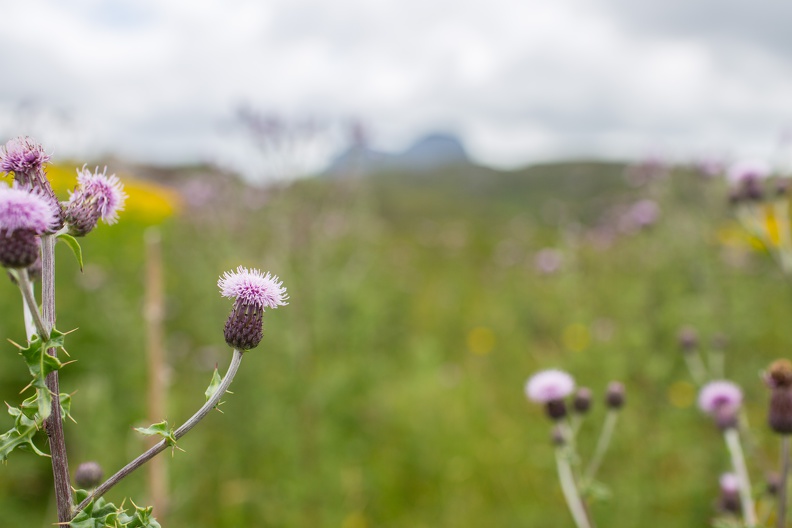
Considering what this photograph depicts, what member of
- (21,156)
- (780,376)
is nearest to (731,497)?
(780,376)

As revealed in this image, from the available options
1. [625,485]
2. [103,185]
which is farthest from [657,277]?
[103,185]

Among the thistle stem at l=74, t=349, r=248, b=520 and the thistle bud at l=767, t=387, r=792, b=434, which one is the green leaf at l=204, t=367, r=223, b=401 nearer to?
the thistle stem at l=74, t=349, r=248, b=520

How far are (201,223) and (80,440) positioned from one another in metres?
2.85

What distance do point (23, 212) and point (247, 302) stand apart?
337 millimetres

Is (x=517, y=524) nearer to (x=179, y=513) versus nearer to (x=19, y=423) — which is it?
(x=179, y=513)

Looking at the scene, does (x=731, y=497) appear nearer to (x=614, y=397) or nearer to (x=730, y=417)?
(x=730, y=417)

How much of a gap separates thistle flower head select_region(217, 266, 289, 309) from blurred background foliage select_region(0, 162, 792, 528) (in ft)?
7.19

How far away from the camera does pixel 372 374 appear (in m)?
5.15

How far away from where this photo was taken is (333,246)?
557 cm

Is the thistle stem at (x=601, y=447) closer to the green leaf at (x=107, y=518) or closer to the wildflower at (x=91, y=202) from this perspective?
the green leaf at (x=107, y=518)

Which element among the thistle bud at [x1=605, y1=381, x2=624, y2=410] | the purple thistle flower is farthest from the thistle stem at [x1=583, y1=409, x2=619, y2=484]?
the purple thistle flower

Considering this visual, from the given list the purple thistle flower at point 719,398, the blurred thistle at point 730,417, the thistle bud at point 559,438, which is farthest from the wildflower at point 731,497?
the thistle bud at point 559,438

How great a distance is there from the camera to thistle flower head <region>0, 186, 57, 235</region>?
2.63 ft

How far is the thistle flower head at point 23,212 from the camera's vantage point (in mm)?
802
